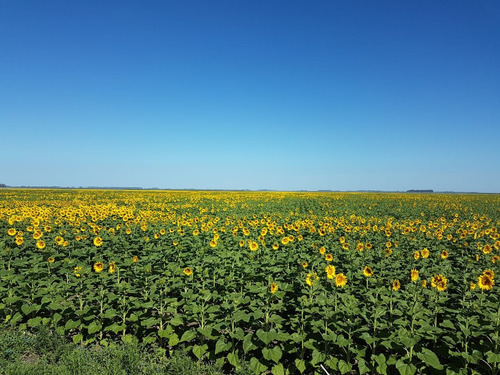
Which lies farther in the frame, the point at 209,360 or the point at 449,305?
the point at 449,305

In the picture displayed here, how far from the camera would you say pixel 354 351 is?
11.8 feet

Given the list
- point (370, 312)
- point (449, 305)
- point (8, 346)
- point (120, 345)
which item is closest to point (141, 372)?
point (120, 345)

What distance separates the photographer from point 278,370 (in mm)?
3814

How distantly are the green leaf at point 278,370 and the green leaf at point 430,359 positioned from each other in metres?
1.71

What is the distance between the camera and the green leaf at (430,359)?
328 centimetres

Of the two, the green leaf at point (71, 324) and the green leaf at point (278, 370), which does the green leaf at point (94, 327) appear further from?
the green leaf at point (278, 370)

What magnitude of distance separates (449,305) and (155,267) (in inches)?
240

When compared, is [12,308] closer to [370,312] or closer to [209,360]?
[209,360]

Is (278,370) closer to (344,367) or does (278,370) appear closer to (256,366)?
(256,366)

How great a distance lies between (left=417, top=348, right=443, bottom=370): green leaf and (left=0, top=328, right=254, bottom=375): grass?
222cm

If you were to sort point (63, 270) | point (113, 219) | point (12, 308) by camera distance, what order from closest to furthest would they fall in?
point (12, 308) → point (63, 270) → point (113, 219)

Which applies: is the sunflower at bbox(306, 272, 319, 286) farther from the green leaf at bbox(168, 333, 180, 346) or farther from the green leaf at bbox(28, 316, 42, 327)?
the green leaf at bbox(28, 316, 42, 327)

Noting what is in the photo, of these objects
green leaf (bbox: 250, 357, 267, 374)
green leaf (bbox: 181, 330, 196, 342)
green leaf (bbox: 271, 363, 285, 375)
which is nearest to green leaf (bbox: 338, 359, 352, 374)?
green leaf (bbox: 271, 363, 285, 375)

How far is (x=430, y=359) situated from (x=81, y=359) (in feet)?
14.7
